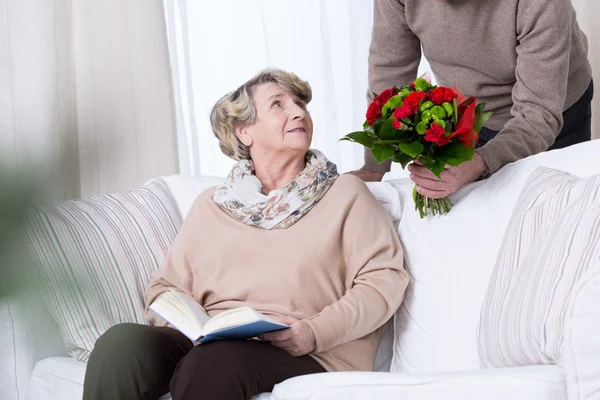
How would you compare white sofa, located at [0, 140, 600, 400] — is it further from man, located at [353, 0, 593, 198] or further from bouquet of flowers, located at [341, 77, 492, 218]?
bouquet of flowers, located at [341, 77, 492, 218]

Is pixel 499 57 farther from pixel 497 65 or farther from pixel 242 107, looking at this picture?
pixel 242 107

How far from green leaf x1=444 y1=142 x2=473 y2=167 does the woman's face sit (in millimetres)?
484

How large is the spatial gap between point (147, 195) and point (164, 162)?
86 centimetres

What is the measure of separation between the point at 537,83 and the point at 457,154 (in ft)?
1.42

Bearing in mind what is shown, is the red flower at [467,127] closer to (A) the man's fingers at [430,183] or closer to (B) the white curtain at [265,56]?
(A) the man's fingers at [430,183]

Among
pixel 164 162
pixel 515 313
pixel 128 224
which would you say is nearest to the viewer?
pixel 515 313

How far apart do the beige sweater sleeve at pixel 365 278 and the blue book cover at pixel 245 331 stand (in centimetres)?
14

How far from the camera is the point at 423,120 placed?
1695 mm

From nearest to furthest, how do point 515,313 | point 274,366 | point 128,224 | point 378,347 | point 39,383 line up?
point 515,313 < point 274,366 < point 39,383 < point 378,347 < point 128,224

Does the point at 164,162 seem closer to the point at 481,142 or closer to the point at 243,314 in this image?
the point at 481,142

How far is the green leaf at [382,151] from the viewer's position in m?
1.70

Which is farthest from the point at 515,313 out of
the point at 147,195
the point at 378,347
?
the point at 147,195

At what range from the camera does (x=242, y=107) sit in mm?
2119

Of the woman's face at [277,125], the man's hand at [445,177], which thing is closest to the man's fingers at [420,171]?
the man's hand at [445,177]
